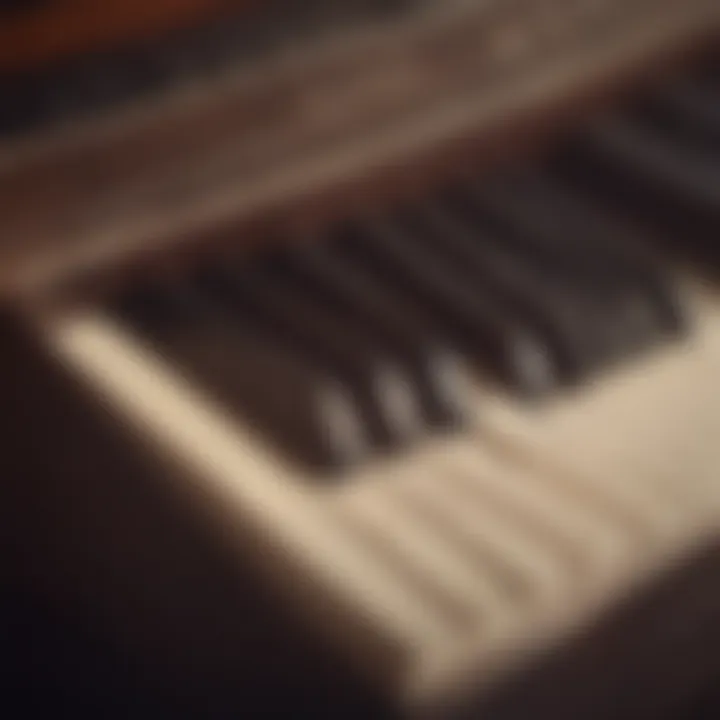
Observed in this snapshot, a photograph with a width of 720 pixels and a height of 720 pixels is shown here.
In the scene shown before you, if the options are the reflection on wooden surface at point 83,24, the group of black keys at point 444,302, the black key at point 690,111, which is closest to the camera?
the group of black keys at point 444,302

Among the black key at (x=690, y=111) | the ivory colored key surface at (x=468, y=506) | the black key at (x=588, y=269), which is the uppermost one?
the black key at (x=690, y=111)

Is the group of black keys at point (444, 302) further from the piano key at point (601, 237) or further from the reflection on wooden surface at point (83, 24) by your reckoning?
the reflection on wooden surface at point (83, 24)

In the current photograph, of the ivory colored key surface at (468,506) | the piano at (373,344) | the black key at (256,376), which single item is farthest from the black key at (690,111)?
the black key at (256,376)

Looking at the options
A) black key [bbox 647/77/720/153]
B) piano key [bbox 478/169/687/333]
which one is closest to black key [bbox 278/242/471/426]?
piano key [bbox 478/169/687/333]

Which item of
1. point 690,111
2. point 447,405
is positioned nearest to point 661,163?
point 690,111

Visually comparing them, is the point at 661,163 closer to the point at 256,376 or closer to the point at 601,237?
the point at 601,237

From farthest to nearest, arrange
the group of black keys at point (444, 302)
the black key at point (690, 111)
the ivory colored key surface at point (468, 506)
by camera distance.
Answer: the black key at point (690, 111) → the group of black keys at point (444, 302) → the ivory colored key surface at point (468, 506)

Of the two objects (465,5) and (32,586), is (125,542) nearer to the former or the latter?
(32,586)
